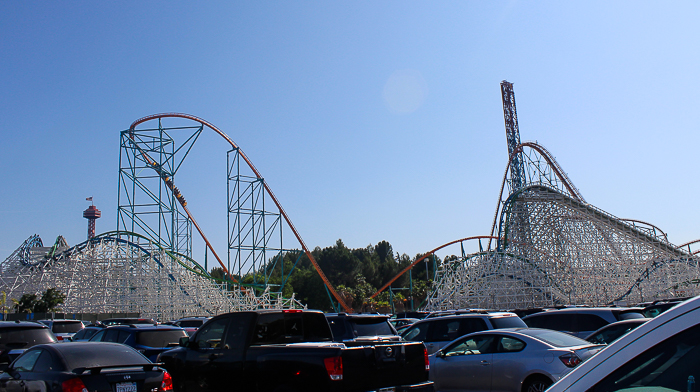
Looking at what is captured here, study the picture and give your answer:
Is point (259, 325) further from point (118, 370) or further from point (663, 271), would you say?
point (663, 271)

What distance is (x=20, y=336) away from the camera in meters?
11.2

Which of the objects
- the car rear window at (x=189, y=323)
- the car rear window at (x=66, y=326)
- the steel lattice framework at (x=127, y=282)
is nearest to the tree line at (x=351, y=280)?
the steel lattice framework at (x=127, y=282)

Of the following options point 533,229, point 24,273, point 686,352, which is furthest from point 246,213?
point 686,352

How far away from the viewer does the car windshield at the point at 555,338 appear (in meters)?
9.05

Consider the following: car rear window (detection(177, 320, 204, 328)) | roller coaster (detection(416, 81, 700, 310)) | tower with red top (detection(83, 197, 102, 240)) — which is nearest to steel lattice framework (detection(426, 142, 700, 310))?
roller coaster (detection(416, 81, 700, 310))

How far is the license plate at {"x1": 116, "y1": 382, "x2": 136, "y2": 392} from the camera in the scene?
23.3 ft

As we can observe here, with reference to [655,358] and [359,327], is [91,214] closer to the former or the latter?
[359,327]

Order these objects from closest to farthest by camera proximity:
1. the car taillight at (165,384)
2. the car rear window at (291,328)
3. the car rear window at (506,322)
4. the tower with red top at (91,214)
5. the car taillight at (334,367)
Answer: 1. the car taillight at (334,367)
2. the car taillight at (165,384)
3. the car rear window at (291,328)
4. the car rear window at (506,322)
5. the tower with red top at (91,214)

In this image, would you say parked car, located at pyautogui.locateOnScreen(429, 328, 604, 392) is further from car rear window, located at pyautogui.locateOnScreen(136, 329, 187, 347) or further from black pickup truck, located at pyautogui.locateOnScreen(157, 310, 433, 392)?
car rear window, located at pyautogui.locateOnScreen(136, 329, 187, 347)

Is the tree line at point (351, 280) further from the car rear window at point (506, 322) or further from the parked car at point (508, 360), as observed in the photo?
the parked car at point (508, 360)

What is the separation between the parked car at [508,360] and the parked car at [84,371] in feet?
16.2

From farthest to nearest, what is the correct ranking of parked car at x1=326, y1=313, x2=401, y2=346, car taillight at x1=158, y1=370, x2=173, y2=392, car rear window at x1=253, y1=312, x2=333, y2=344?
parked car at x1=326, y1=313, x2=401, y2=346, car rear window at x1=253, y1=312, x2=333, y2=344, car taillight at x1=158, y1=370, x2=173, y2=392

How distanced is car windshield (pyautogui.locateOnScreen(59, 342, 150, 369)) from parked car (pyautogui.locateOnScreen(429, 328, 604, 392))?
517cm

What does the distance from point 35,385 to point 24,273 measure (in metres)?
44.4
